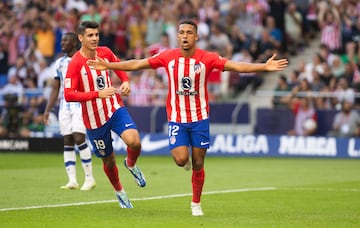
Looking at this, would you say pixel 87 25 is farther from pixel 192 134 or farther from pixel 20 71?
pixel 20 71

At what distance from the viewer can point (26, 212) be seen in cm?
1271

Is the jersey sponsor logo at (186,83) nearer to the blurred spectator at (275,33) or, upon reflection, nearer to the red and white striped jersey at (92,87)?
the red and white striped jersey at (92,87)

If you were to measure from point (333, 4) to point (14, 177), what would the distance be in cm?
1299

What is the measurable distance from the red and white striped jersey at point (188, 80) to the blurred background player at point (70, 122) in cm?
421

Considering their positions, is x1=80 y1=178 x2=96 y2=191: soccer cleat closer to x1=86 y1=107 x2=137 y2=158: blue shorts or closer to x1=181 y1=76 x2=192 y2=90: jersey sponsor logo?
x1=86 y1=107 x2=137 y2=158: blue shorts

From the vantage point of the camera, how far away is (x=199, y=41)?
29703 millimetres

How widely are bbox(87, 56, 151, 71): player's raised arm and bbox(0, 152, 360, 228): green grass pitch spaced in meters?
1.89

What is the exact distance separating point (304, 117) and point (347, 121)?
120cm

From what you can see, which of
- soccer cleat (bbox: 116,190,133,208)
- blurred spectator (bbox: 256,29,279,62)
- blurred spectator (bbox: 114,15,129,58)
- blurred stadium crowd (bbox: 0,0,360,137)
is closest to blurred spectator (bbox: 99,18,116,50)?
blurred stadium crowd (bbox: 0,0,360,137)

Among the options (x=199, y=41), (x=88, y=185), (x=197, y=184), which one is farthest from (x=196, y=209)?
(x=199, y=41)

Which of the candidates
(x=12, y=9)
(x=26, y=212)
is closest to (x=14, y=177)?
(x=26, y=212)

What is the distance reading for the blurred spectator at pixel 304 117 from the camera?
2608cm

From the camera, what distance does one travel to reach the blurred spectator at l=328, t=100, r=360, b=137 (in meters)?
25.6

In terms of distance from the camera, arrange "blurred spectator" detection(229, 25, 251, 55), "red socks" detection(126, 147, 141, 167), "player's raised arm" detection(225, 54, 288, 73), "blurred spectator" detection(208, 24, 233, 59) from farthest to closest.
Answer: "blurred spectator" detection(229, 25, 251, 55) < "blurred spectator" detection(208, 24, 233, 59) < "red socks" detection(126, 147, 141, 167) < "player's raised arm" detection(225, 54, 288, 73)
